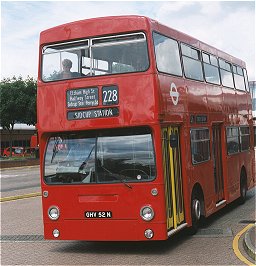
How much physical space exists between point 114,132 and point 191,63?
3063 millimetres

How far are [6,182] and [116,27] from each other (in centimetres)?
1856

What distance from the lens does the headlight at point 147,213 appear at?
8.88 m

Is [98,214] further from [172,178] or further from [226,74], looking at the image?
[226,74]

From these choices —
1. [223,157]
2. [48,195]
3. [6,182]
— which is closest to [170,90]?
[48,195]

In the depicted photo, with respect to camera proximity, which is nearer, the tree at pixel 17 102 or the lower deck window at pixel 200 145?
the lower deck window at pixel 200 145

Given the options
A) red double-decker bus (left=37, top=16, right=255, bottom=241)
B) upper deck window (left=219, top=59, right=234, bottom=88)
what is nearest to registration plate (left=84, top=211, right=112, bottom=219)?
red double-decker bus (left=37, top=16, right=255, bottom=241)

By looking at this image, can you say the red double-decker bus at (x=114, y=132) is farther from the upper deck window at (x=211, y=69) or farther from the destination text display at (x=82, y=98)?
the upper deck window at (x=211, y=69)

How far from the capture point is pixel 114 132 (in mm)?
9273

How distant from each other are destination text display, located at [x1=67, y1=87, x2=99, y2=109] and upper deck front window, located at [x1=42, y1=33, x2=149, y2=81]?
0.30 metres

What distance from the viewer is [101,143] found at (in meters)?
9.31

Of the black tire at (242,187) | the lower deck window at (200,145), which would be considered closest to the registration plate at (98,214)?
the lower deck window at (200,145)

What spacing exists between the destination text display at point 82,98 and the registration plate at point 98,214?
5.95ft

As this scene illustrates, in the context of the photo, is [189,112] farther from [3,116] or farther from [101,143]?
[3,116]

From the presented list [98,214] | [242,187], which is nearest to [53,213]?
[98,214]
